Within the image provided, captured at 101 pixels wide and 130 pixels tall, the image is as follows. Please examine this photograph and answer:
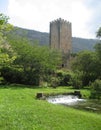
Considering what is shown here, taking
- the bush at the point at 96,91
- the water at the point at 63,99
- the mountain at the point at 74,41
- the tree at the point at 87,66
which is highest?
the mountain at the point at 74,41

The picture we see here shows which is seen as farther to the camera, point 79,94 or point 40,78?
point 40,78

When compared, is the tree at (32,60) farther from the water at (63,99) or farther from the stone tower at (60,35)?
the stone tower at (60,35)

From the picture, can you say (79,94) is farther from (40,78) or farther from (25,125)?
(25,125)

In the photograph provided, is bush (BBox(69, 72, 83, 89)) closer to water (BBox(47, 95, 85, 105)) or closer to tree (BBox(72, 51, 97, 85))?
tree (BBox(72, 51, 97, 85))

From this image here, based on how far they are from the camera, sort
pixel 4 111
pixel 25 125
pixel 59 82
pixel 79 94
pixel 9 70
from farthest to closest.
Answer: pixel 59 82 < pixel 9 70 < pixel 79 94 < pixel 4 111 < pixel 25 125

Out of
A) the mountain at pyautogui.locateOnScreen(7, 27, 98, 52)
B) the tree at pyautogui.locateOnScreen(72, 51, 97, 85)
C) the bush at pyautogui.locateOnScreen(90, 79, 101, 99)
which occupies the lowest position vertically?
the bush at pyautogui.locateOnScreen(90, 79, 101, 99)

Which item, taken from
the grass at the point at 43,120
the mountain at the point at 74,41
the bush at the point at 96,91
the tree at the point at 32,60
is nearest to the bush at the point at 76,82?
the tree at the point at 32,60

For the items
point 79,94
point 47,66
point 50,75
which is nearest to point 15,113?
point 79,94

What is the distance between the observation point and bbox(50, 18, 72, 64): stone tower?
76.0 metres

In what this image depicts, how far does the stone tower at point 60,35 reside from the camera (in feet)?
249

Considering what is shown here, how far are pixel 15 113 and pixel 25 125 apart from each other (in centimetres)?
219

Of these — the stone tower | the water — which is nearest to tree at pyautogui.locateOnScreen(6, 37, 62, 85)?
the water

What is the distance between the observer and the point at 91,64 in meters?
41.0

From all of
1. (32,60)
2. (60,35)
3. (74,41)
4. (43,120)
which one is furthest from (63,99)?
(74,41)
